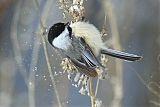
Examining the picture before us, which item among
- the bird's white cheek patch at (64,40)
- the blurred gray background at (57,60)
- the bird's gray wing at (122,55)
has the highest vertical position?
the bird's white cheek patch at (64,40)

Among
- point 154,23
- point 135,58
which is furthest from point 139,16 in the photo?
point 135,58

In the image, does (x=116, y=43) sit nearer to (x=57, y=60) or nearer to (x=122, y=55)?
(x=57, y=60)

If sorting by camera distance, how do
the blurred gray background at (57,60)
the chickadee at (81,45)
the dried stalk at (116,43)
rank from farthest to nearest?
1. the blurred gray background at (57,60)
2. the dried stalk at (116,43)
3. the chickadee at (81,45)

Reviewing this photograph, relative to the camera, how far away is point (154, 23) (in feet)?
11.0

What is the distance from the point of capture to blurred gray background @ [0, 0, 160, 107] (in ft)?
7.09

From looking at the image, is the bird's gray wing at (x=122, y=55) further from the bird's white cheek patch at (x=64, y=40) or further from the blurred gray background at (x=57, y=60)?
the blurred gray background at (x=57, y=60)

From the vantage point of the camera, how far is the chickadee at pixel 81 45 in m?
1.50

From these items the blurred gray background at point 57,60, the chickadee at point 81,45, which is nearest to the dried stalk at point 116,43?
the blurred gray background at point 57,60

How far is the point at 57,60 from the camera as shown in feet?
6.34

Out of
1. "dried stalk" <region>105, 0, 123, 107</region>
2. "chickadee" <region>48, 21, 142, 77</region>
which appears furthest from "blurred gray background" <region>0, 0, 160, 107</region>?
"chickadee" <region>48, 21, 142, 77</region>

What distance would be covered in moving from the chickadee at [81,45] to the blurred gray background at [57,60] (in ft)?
1.19

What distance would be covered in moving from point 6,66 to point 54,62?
1046 millimetres

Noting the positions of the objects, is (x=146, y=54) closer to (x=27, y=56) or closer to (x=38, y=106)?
(x=38, y=106)

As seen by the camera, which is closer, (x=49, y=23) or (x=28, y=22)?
(x=49, y=23)
